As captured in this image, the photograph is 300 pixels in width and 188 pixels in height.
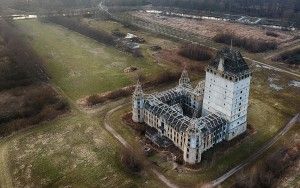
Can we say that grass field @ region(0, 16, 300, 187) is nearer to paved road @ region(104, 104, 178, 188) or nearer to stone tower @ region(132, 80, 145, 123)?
paved road @ region(104, 104, 178, 188)

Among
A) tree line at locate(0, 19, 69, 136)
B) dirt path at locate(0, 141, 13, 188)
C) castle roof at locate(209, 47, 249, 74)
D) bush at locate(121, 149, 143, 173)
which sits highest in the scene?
castle roof at locate(209, 47, 249, 74)

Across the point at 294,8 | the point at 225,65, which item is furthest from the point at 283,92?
the point at 294,8

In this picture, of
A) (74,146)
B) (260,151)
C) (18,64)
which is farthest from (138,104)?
(18,64)

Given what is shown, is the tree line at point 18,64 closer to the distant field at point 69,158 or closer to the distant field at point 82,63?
the distant field at point 82,63

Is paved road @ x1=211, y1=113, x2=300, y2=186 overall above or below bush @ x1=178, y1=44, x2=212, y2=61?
below

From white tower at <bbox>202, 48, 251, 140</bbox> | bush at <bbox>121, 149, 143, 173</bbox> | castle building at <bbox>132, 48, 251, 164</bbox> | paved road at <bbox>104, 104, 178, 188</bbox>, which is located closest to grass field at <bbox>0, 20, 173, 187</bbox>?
bush at <bbox>121, 149, 143, 173</bbox>

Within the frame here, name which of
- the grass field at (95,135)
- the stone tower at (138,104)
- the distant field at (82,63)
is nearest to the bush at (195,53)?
the distant field at (82,63)
